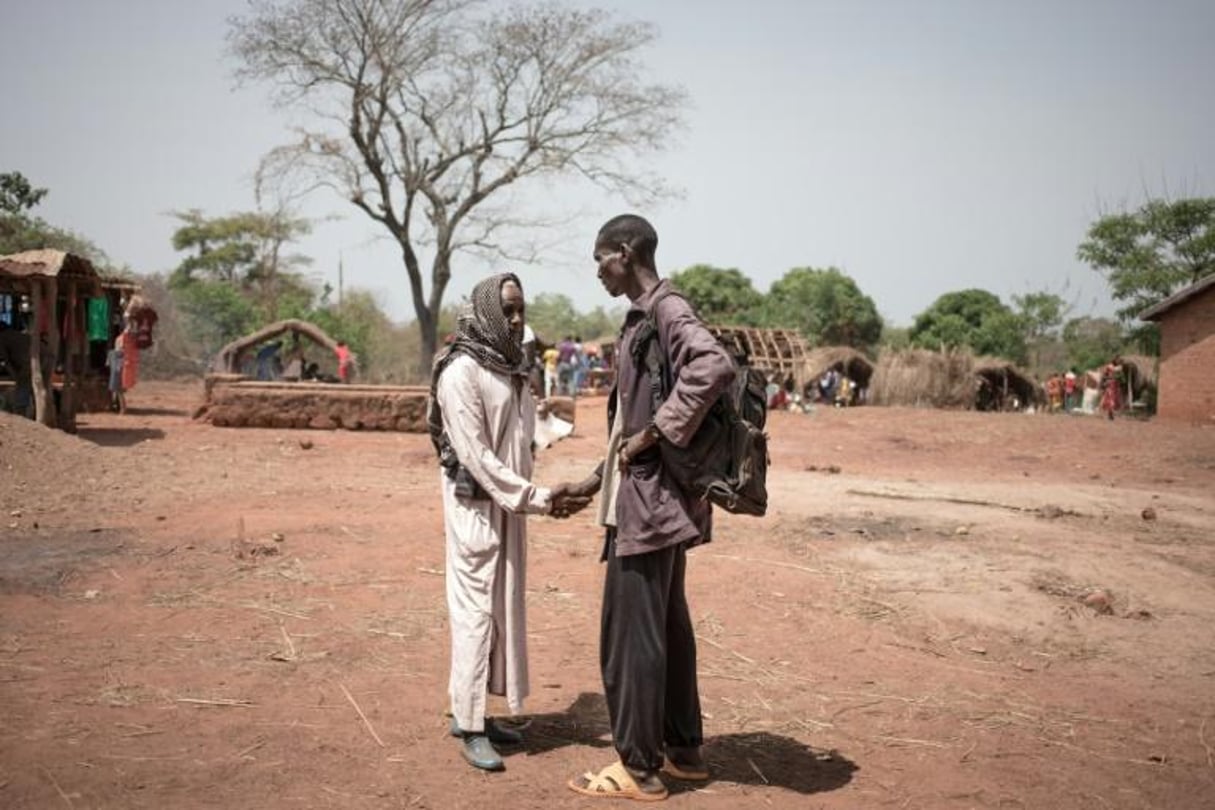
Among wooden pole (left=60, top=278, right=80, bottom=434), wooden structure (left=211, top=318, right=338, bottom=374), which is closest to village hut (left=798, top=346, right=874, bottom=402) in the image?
wooden structure (left=211, top=318, right=338, bottom=374)

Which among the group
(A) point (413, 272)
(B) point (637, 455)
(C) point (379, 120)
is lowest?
(B) point (637, 455)

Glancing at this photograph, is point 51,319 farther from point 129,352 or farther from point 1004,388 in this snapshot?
point 1004,388

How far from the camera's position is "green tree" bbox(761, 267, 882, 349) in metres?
37.6

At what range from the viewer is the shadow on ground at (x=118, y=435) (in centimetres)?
1319

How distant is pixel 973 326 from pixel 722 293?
10345 millimetres

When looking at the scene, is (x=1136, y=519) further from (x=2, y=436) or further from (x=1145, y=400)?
(x=1145, y=400)

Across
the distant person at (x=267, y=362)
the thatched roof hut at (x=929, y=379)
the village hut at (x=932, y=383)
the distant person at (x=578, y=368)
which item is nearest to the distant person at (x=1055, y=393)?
the thatched roof hut at (x=929, y=379)

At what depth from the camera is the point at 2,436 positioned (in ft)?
32.9

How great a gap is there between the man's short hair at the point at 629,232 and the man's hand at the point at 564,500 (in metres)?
0.87

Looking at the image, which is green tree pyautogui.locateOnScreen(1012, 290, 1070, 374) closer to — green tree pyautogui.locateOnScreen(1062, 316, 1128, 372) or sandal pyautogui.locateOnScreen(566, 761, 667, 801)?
green tree pyautogui.locateOnScreen(1062, 316, 1128, 372)

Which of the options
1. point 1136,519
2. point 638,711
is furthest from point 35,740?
point 1136,519

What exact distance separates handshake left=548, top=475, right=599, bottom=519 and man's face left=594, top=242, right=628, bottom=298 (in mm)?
682

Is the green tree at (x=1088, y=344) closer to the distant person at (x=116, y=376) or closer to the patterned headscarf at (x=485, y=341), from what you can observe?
the distant person at (x=116, y=376)

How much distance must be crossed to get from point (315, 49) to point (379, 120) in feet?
7.46
